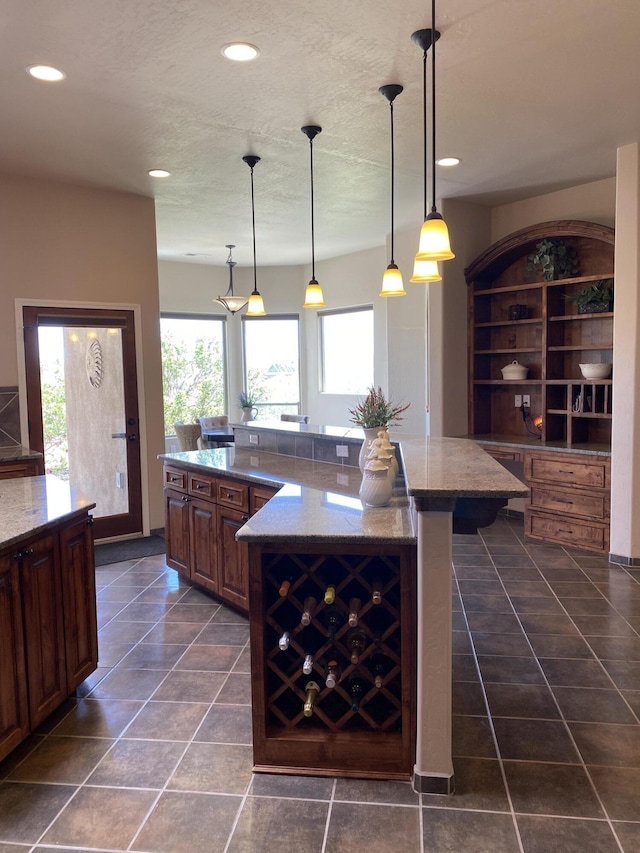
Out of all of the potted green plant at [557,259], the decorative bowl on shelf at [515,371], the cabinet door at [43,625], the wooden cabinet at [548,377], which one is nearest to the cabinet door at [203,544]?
the cabinet door at [43,625]

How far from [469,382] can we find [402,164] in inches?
86.5

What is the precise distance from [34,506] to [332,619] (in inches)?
55.4

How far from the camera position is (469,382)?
5.87 meters

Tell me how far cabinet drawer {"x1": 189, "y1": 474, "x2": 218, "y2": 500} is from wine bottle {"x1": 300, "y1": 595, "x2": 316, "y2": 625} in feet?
5.18

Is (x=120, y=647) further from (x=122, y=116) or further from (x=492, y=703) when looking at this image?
(x=122, y=116)

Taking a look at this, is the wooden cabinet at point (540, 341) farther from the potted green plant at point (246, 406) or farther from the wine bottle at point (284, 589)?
the wine bottle at point (284, 589)

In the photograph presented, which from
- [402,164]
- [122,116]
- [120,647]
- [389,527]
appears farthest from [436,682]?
[402,164]

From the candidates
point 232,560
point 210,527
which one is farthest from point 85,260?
point 232,560

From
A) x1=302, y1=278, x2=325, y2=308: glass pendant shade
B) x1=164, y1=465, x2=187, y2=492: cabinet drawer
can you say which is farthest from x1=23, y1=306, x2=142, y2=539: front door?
x1=302, y1=278, x2=325, y2=308: glass pendant shade

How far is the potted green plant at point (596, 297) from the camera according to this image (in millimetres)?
4738

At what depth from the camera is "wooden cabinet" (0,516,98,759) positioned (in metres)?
2.18

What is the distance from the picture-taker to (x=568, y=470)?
4684mm

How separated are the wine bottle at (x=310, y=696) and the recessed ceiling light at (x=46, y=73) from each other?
2993 mm

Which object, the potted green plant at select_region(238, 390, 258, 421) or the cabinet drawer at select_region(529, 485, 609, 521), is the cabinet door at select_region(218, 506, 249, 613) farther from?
the potted green plant at select_region(238, 390, 258, 421)
